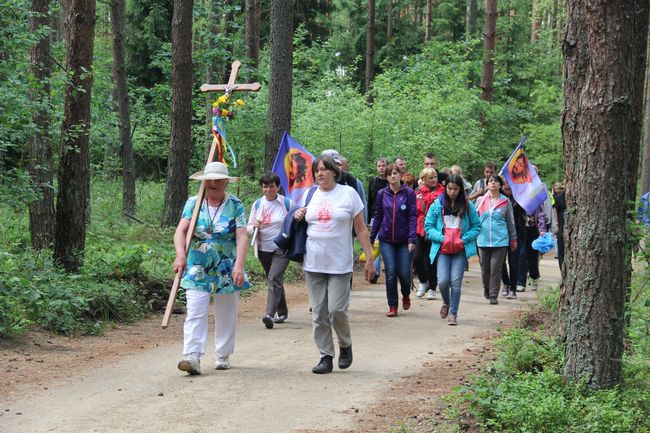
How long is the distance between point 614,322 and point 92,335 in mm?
6300

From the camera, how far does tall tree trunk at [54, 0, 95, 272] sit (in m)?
12.1

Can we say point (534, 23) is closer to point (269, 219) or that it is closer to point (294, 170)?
point (294, 170)

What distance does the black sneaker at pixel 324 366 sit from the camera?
8.30 m

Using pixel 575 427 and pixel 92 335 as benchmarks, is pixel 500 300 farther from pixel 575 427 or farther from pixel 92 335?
pixel 575 427

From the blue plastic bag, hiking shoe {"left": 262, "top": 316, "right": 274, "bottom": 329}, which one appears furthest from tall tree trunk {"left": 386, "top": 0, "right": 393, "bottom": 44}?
hiking shoe {"left": 262, "top": 316, "right": 274, "bottom": 329}

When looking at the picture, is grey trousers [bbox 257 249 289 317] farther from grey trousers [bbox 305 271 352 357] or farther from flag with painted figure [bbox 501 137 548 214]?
flag with painted figure [bbox 501 137 548 214]

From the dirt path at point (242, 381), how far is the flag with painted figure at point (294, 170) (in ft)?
9.68

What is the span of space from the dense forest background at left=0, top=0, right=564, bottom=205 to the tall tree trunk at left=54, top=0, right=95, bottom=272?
0.31 meters

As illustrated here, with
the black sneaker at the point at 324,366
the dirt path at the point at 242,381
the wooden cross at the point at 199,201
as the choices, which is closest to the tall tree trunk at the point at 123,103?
the dirt path at the point at 242,381

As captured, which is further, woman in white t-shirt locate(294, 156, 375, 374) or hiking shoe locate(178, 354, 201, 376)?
woman in white t-shirt locate(294, 156, 375, 374)

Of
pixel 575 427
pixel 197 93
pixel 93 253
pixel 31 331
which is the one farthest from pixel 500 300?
pixel 197 93

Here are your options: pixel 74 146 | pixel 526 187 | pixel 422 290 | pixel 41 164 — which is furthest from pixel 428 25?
pixel 74 146

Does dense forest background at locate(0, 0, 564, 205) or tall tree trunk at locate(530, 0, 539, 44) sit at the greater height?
tall tree trunk at locate(530, 0, 539, 44)

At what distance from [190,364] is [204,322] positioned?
16.6 inches
